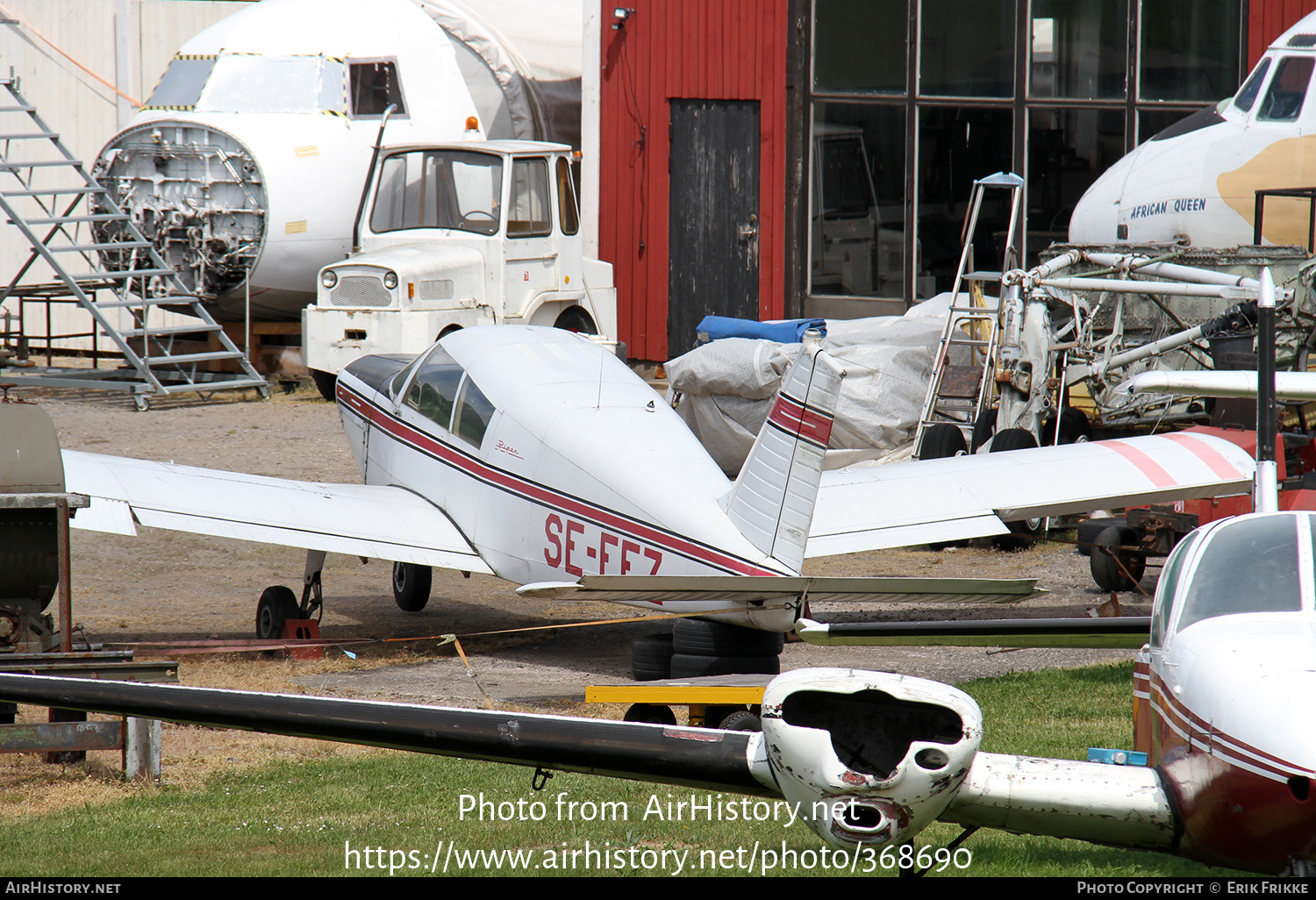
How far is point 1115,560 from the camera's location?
32.8ft

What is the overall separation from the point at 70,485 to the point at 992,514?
5.55m

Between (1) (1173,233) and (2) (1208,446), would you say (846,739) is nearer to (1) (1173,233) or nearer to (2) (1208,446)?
(2) (1208,446)

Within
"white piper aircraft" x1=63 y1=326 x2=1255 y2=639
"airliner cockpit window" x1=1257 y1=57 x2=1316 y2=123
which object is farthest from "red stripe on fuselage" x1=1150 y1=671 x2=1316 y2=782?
"airliner cockpit window" x1=1257 y1=57 x2=1316 y2=123

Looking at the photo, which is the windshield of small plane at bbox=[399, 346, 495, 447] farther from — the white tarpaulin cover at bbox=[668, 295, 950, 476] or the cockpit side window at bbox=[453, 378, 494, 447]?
the white tarpaulin cover at bbox=[668, 295, 950, 476]

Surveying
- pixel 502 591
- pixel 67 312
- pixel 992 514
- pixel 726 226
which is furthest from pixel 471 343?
pixel 67 312

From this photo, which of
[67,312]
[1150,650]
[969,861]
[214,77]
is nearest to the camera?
[1150,650]

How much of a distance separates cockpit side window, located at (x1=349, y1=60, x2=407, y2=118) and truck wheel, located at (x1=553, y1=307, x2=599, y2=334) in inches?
153

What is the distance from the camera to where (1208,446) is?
9570 millimetres

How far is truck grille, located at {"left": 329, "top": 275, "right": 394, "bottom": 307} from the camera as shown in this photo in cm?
1673

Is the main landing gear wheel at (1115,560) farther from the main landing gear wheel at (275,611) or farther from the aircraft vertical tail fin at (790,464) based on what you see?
the main landing gear wheel at (275,611)

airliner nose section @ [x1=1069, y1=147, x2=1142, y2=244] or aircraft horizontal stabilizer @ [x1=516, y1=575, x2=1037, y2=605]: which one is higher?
airliner nose section @ [x1=1069, y1=147, x2=1142, y2=244]

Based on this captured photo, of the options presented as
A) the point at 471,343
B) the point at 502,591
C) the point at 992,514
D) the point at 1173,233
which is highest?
the point at 1173,233

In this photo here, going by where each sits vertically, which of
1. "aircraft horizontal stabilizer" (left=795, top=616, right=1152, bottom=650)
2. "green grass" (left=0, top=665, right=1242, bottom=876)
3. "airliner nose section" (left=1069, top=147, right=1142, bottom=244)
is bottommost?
"green grass" (left=0, top=665, right=1242, bottom=876)

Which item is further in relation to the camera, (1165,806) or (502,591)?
(502,591)
